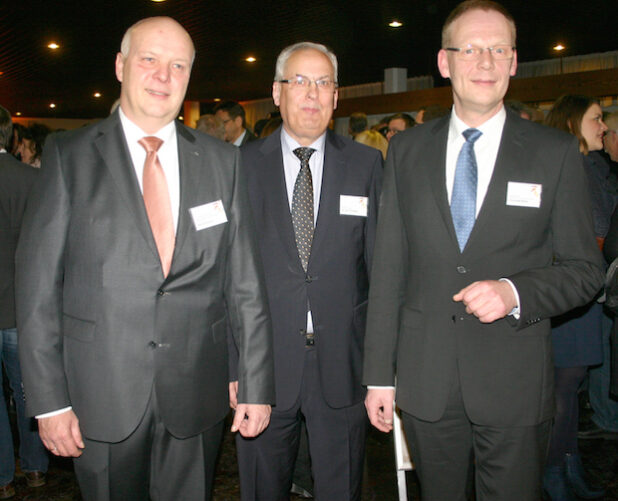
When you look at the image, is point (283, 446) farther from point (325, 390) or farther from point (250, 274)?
point (250, 274)

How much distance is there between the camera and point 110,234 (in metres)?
1.73

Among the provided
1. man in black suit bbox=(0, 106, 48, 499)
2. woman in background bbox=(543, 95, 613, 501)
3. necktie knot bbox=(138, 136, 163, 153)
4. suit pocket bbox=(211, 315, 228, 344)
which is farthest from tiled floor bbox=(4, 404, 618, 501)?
necktie knot bbox=(138, 136, 163, 153)

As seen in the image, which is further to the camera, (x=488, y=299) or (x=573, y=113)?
(x=573, y=113)

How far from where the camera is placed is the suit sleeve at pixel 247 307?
77.4 inches

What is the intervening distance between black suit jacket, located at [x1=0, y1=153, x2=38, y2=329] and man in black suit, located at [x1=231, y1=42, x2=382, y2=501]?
5.20ft

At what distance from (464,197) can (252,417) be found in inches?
38.5

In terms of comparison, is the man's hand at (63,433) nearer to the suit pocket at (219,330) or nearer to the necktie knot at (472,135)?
the suit pocket at (219,330)

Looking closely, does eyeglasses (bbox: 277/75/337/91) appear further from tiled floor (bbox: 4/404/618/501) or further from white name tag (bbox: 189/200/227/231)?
tiled floor (bbox: 4/404/618/501)

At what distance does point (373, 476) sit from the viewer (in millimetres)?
3484

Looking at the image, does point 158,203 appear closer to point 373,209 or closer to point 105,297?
point 105,297

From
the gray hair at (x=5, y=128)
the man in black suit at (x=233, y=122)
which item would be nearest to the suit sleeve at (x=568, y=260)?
the gray hair at (x=5, y=128)

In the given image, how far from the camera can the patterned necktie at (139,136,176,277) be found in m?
1.79

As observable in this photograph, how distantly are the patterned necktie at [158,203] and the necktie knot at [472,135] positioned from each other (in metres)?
0.93

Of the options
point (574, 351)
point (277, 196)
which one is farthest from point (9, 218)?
point (574, 351)
